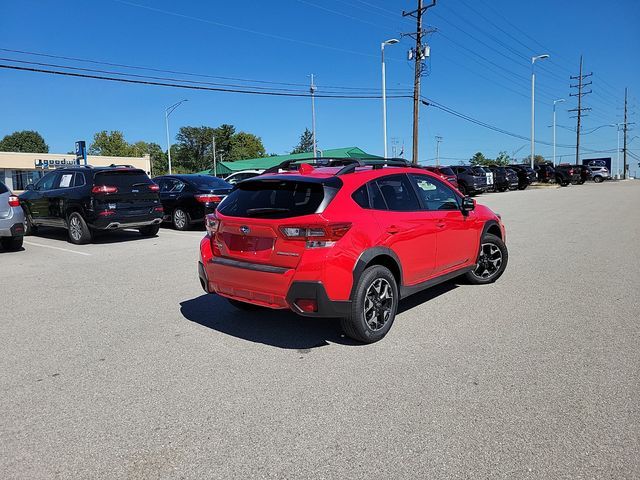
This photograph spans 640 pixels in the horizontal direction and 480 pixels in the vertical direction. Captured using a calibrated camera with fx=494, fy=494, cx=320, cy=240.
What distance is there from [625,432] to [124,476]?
290 cm

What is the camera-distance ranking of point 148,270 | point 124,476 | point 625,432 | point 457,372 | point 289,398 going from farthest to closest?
point 148,270 → point 457,372 → point 289,398 → point 625,432 → point 124,476

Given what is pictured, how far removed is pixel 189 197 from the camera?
13.4 metres

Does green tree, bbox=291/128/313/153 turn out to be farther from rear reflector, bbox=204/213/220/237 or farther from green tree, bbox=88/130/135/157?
rear reflector, bbox=204/213/220/237

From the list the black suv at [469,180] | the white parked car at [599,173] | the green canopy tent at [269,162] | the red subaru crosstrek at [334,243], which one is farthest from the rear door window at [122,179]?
the white parked car at [599,173]

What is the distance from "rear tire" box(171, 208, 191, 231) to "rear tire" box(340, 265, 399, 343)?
9727 mm

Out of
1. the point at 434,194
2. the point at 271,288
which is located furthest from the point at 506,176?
the point at 271,288

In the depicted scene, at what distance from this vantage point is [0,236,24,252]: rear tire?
10414 mm

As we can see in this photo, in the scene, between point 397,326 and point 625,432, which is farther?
point 397,326

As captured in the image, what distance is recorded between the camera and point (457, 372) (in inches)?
153

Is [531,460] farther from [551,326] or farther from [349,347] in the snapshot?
[551,326]

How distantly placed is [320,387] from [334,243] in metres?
1.18

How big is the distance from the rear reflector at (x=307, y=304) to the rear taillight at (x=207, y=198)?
9.47 m

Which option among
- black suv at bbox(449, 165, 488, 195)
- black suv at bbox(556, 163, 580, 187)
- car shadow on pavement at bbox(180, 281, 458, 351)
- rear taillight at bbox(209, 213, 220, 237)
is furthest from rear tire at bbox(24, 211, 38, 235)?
black suv at bbox(556, 163, 580, 187)

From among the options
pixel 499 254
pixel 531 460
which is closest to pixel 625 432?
pixel 531 460
